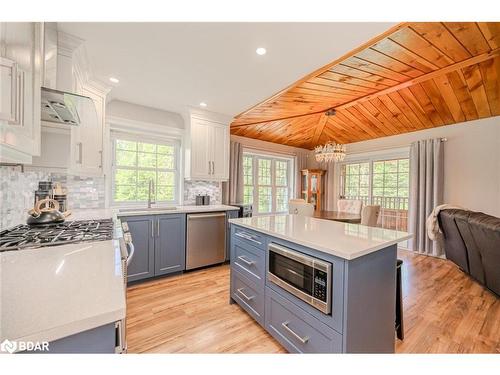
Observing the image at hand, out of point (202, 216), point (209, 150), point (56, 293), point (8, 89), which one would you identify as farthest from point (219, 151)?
point (56, 293)

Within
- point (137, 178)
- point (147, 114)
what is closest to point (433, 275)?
point (137, 178)

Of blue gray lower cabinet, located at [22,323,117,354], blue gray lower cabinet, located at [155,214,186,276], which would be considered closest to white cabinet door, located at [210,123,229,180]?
blue gray lower cabinet, located at [155,214,186,276]

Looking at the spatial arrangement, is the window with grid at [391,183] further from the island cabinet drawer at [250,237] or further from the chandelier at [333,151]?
the island cabinet drawer at [250,237]

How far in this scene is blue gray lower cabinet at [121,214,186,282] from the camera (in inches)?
104

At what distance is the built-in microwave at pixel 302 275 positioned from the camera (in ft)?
4.16

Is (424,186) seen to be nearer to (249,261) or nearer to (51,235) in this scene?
(249,261)

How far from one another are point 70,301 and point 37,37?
1.36 m

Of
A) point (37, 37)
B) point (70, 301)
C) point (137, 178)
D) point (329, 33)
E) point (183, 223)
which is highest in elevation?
point (329, 33)

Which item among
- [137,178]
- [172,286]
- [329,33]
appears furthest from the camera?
[137,178]

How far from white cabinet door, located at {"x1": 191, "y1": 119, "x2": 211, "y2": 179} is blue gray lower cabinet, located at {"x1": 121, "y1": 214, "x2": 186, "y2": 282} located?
0.85m

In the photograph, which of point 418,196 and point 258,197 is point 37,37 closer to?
point 258,197

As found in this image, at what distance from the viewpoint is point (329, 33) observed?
166cm

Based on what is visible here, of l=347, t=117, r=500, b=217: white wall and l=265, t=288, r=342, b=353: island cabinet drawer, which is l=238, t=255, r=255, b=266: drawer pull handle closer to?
l=265, t=288, r=342, b=353: island cabinet drawer
